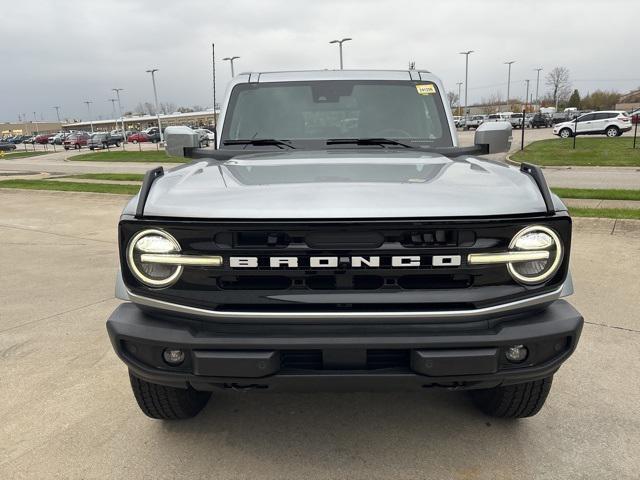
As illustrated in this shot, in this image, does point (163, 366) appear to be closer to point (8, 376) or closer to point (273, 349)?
point (273, 349)

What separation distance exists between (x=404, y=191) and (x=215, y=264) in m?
0.83

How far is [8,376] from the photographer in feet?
11.2

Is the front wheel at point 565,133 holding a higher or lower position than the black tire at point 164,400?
lower

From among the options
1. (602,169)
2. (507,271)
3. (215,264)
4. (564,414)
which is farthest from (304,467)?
(602,169)

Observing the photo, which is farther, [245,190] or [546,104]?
[546,104]

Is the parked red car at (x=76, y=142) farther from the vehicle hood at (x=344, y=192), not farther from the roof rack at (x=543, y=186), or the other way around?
the roof rack at (x=543, y=186)

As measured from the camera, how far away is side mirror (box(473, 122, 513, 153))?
3.25 m

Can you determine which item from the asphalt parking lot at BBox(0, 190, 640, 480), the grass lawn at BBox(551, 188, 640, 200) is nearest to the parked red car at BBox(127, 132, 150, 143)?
the grass lawn at BBox(551, 188, 640, 200)

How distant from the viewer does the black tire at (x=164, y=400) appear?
2.55 metres

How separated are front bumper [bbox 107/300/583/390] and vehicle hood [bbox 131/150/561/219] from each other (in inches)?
17.8

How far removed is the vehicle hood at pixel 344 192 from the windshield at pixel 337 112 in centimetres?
90

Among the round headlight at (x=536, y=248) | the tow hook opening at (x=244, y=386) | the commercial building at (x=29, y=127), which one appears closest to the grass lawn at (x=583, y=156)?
the round headlight at (x=536, y=248)

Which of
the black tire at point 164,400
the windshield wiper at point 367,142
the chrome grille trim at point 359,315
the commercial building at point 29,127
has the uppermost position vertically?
the windshield wiper at point 367,142

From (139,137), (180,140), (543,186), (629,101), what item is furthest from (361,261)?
(629,101)
